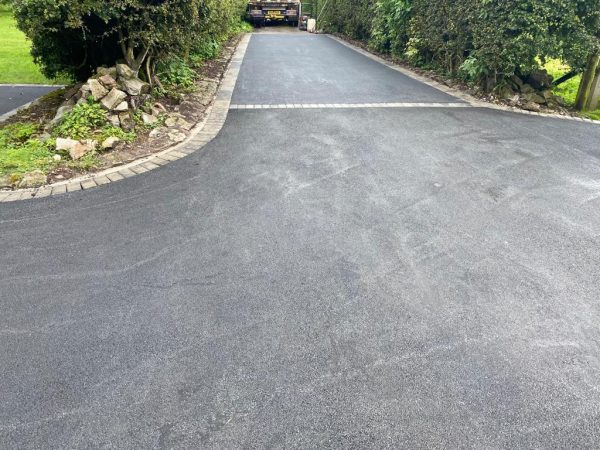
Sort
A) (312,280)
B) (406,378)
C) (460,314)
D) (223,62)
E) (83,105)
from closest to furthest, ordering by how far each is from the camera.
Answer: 1. (406,378)
2. (460,314)
3. (312,280)
4. (83,105)
5. (223,62)

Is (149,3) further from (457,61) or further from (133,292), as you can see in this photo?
(457,61)

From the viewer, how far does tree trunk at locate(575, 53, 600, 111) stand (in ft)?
23.1

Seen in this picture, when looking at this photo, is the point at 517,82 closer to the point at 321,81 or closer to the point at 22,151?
the point at 321,81

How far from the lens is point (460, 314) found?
Answer: 253 cm

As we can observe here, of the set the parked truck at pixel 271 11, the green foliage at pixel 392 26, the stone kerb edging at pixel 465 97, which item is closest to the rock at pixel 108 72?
the stone kerb edging at pixel 465 97

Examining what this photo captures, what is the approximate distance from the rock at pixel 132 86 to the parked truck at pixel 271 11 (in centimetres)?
2002

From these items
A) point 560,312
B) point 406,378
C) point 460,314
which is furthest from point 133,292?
point 560,312

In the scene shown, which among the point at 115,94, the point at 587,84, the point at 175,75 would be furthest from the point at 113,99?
the point at 587,84

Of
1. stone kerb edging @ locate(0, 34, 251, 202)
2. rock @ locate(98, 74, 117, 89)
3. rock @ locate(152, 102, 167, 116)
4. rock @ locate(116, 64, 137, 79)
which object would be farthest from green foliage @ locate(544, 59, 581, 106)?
rock @ locate(98, 74, 117, 89)

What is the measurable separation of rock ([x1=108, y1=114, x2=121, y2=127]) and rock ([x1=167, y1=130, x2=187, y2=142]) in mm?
625

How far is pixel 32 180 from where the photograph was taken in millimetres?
4066

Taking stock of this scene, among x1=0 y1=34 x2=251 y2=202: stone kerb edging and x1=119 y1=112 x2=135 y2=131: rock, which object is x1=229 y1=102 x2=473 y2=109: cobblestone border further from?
x1=119 y1=112 x2=135 y2=131: rock

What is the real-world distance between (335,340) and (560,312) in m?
1.46

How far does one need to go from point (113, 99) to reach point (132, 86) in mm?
474
